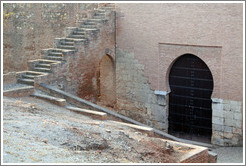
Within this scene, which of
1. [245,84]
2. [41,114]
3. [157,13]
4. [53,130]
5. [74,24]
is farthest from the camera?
[74,24]

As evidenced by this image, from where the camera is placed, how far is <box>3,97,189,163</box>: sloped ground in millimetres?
8039

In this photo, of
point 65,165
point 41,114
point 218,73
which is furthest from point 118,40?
point 65,165

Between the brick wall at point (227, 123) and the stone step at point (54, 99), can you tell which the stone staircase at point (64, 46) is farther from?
the brick wall at point (227, 123)

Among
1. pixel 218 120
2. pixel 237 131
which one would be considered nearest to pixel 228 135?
pixel 237 131

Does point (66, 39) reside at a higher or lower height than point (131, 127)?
higher

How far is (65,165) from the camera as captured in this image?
7406 mm

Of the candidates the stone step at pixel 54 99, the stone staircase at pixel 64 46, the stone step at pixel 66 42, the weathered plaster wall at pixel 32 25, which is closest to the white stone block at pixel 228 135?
the stone step at pixel 54 99

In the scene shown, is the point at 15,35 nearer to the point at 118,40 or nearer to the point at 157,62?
the point at 118,40

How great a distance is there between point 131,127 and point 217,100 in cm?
424

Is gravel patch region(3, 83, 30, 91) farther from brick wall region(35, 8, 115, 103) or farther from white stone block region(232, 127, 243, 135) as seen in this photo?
white stone block region(232, 127, 243, 135)

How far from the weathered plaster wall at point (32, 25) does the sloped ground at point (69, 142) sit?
27.1 ft

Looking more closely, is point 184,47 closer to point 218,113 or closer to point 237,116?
point 218,113

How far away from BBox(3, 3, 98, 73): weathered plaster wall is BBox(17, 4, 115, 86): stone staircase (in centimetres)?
175

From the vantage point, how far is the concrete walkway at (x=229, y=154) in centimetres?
1373
